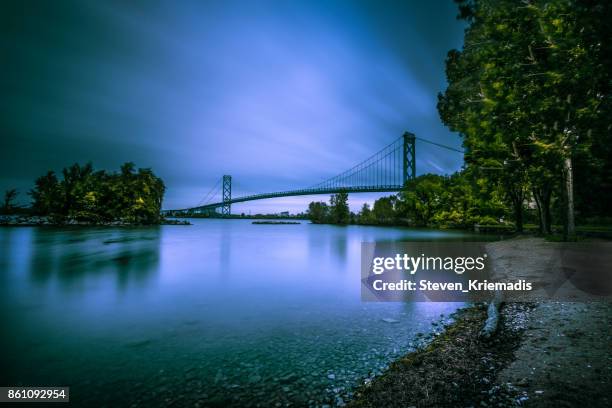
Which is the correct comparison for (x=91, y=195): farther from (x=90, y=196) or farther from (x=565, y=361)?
(x=565, y=361)

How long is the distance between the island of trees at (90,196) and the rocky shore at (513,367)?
56820mm

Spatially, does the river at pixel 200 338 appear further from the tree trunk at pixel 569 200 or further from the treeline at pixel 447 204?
the treeline at pixel 447 204

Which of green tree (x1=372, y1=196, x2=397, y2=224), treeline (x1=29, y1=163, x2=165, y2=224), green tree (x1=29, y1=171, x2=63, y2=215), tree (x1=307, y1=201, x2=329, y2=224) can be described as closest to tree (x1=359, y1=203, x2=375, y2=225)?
green tree (x1=372, y1=196, x2=397, y2=224)

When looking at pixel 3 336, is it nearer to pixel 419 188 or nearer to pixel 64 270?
pixel 64 270

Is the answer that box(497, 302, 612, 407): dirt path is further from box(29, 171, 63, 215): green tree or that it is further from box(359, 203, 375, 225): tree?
box(359, 203, 375, 225): tree

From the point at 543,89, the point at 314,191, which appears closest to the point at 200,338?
the point at 543,89

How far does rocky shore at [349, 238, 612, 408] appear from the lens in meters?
2.79

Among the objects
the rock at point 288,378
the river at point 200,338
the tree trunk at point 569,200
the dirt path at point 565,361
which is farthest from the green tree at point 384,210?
the rock at point 288,378

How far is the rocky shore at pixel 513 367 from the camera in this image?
279 cm

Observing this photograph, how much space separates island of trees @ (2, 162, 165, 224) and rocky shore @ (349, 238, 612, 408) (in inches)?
2237

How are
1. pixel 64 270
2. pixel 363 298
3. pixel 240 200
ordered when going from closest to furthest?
1. pixel 363 298
2. pixel 64 270
3. pixel 240 200

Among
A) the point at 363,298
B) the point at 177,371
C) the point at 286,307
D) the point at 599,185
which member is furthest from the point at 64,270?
the point at 599,185

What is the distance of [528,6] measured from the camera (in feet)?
32.6

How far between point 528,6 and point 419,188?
43500 millimetres
